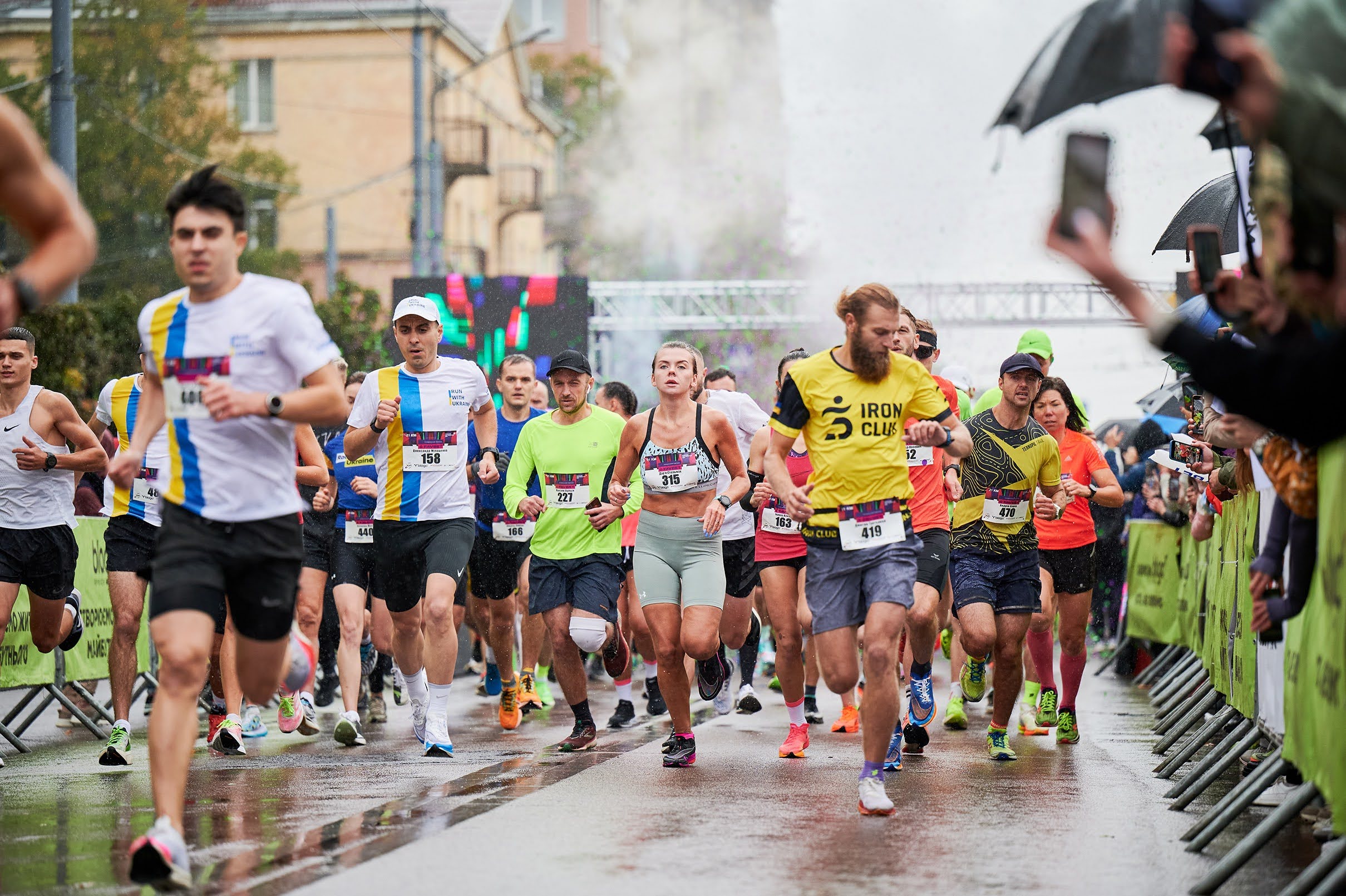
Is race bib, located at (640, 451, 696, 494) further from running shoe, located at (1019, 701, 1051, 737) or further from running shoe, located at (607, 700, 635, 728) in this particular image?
running shoe, located at (1019, 701, 1051, 737)

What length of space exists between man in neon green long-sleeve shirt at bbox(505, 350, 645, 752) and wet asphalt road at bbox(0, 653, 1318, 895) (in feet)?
1.90

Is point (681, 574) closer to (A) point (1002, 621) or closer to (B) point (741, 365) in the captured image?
(A) point (1002, 621)

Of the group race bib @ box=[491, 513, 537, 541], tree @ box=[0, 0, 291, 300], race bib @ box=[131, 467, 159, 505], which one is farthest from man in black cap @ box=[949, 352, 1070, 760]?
tree @ box=[0, 0, 291, 300]

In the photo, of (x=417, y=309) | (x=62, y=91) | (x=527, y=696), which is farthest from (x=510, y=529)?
(x=62, y=91)

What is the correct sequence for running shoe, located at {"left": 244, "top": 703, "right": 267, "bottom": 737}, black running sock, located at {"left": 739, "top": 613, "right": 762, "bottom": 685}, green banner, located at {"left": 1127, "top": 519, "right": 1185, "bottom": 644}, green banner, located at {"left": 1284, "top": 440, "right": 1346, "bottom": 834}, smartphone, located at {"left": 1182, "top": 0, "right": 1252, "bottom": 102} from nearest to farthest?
smartphone, located at {"left": 1182, "top": 0, "right": 1252, "bottom": 102} → green banner, located at {"left": 1284, "top": 440, "right": 1346, "bottom": 834} → running shoe, located at {"left": 244, "top": 703, "right": 267, "bottom": 737} → black running sock, located at {"left": 739, "top": 613, "right": 762, "bottom": 685} → green banner, located at {"left": 1127, "top": 519, "right": 1185, "bottom": 644}

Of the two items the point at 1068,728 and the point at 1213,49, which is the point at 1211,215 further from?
the point at 1213,49

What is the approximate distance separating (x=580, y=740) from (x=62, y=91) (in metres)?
9.20

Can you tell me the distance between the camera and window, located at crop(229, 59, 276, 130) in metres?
50.6

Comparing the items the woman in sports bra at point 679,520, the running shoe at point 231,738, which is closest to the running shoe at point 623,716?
the woman in sports bra at point 679,520

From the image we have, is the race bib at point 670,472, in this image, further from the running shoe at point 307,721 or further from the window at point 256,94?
the window at point 256,94

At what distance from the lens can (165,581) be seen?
6.31 meters

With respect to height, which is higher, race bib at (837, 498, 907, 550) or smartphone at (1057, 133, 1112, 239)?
smartphone at (1057, 133, 1112, 239)

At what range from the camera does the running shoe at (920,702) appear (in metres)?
10.4

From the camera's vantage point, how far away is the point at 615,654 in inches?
470
